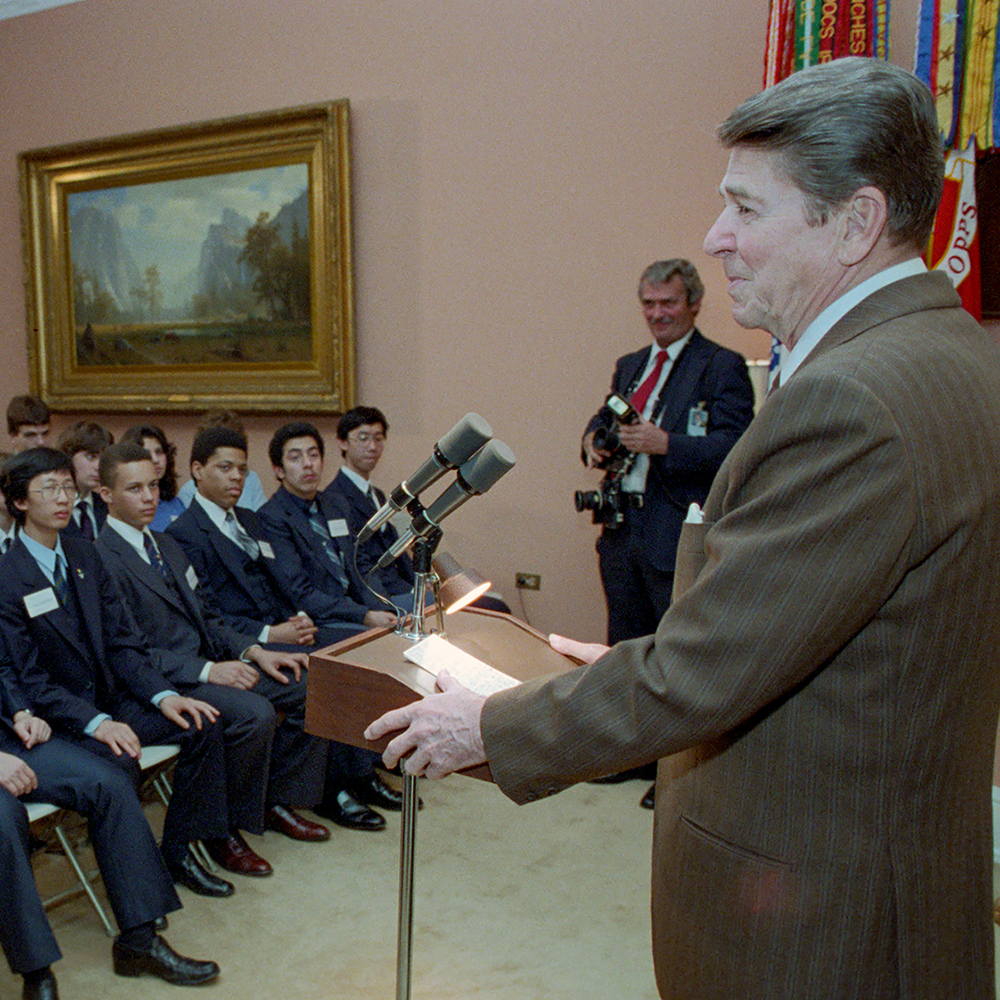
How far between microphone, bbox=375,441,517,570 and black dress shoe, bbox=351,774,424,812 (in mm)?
2152

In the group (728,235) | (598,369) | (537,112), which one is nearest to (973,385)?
(728,235)

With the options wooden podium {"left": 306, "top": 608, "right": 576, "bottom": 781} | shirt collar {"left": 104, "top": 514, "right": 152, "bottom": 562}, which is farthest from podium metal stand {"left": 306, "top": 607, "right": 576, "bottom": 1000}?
shirt collar {"left": 104, "top": 514, "right": 152, "bottom": 562}

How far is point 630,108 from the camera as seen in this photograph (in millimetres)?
4648

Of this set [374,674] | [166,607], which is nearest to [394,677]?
[374,674]

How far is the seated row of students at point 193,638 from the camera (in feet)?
9.06

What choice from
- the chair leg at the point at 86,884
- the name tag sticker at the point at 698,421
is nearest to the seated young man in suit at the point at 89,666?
the chair leg at the point at 86,884

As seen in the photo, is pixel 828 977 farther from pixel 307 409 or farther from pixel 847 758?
pixel 307 409

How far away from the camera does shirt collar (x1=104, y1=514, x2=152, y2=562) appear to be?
3398mm

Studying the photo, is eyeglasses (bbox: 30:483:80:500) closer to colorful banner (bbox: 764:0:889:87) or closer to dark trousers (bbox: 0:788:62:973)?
dark trousers (bbox: 0:788:62:973)

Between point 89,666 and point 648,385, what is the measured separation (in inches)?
94.8

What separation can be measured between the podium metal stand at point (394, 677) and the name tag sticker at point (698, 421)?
6.99 ft

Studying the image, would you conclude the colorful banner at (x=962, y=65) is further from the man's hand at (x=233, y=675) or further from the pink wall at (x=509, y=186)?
the man's hand at (x=233, y=675)

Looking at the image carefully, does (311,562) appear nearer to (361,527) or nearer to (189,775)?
(361,527)

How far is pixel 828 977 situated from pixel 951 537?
49 cm
